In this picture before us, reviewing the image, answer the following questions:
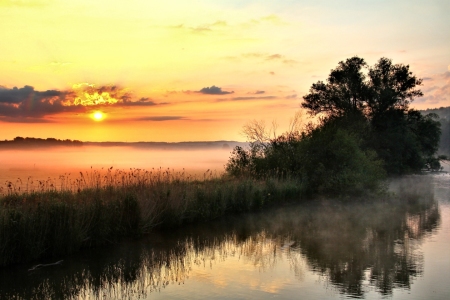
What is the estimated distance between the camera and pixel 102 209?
12.1 metres

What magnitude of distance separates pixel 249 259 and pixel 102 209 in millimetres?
4374

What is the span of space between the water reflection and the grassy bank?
1.62 ft

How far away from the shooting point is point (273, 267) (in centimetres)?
1028

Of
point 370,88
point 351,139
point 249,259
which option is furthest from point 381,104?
point 249,259

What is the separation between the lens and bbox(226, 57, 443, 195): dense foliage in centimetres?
2317

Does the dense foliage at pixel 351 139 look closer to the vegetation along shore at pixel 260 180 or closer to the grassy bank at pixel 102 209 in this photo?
the vegetation along shore at pixel 260 180

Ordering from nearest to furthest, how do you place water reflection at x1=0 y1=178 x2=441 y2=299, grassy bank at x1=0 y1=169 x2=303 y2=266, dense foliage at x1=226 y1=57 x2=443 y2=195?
water reflection at x1=0 y1=178 x2=441 y2=299, grassy bank at x1=0 y1=169 x2=303 y2=266, dense foliage at x1=226 y1=57 x2=443 y2=195

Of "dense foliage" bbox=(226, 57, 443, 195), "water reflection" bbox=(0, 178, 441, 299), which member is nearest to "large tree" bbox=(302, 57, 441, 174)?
"dense foliage" bbox=(226, 57, 443, 195)

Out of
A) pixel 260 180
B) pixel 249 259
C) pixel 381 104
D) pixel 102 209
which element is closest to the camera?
pixel 249 259

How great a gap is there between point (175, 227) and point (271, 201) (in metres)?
6.69

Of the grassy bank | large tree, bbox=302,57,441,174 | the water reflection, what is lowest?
the water reflection

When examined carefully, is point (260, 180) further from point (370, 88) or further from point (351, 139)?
point (370, 88)

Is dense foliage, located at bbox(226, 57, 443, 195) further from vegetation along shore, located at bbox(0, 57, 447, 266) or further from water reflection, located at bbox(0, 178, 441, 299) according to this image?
water reflection, located at bbox(0, 178, 441, 299)

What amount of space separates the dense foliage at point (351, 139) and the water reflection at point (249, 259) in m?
6.35
